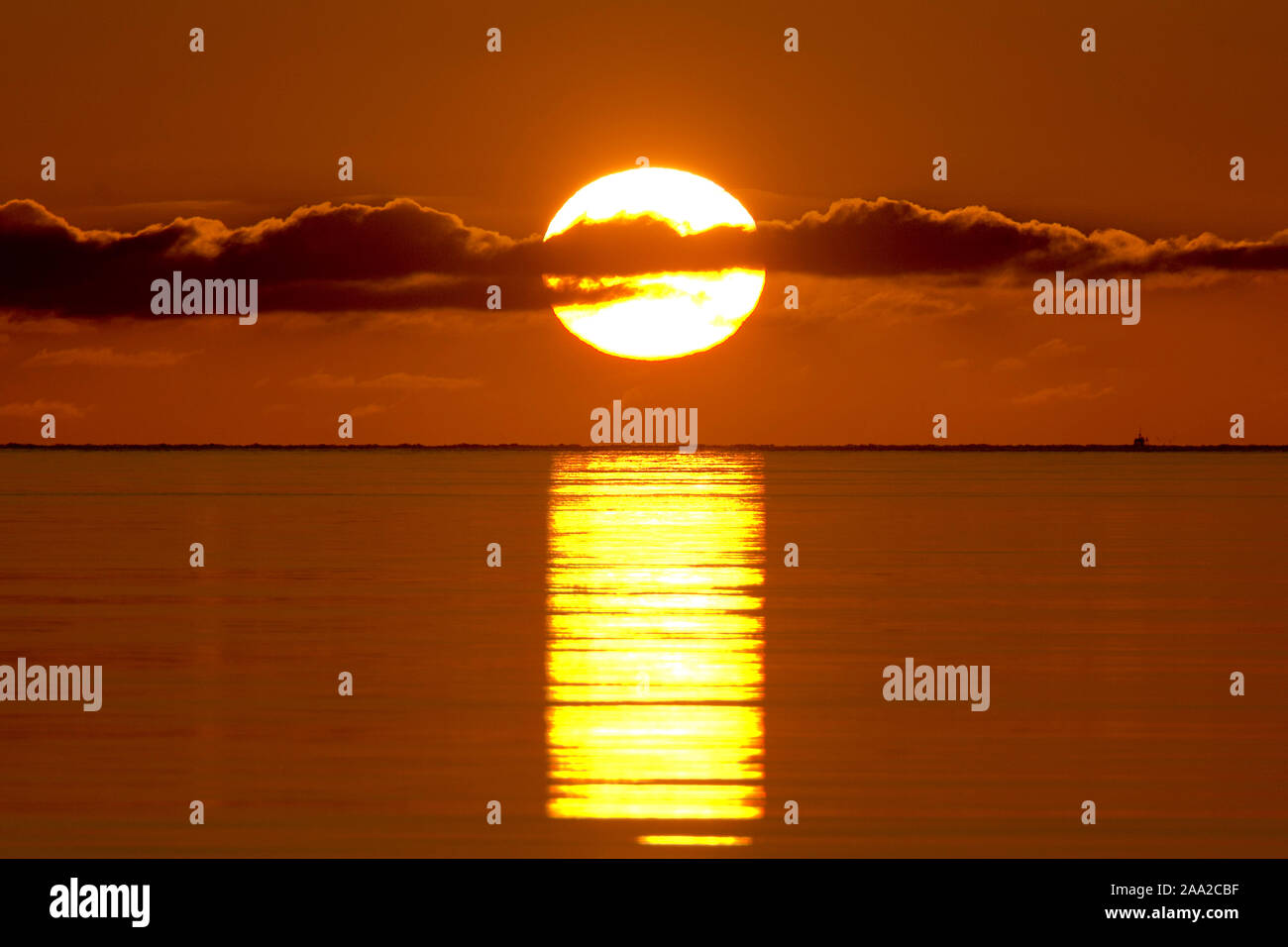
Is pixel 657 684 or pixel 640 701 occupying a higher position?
pixel 657 684

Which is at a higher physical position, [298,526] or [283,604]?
[298,526]

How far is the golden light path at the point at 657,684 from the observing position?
41.5 feet

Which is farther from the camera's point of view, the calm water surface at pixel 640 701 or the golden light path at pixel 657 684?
the golden light path at pixel 657 684

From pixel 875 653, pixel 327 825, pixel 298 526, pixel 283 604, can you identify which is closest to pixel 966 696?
pixel 875 653

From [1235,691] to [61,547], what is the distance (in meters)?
24.4

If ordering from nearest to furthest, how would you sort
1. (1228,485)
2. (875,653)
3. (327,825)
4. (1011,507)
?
(327,825) → (875,653) → (1011,507) → (1228,485)

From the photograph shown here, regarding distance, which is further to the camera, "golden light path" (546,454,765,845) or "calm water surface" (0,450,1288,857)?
"golden light path" (546,454,765,845)

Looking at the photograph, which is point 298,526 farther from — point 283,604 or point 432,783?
point 432,783

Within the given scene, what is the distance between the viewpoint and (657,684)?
17.3m

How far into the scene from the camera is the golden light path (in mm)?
12648

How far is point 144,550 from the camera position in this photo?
108 feet

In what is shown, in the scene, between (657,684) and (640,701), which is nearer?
(640,701)
